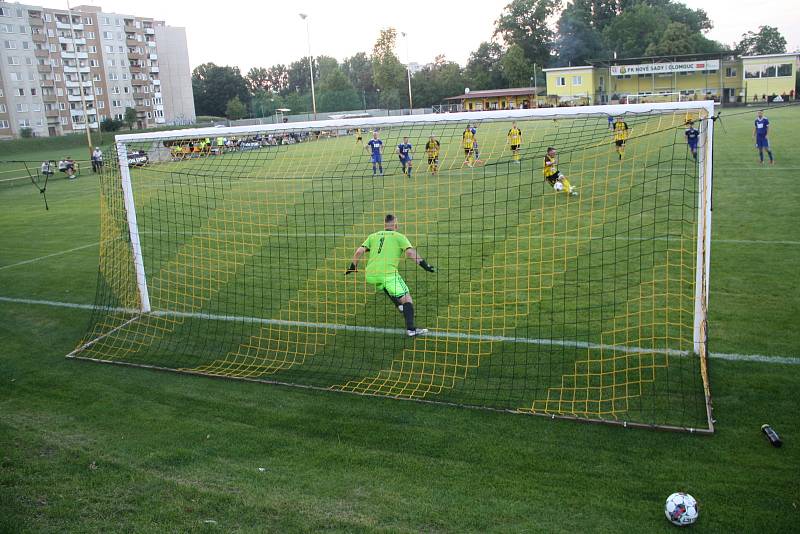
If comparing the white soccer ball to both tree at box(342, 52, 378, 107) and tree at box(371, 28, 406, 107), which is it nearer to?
tree at box(371, 28, 406, 107)

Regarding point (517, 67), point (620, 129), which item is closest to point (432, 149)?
point (620, 129)

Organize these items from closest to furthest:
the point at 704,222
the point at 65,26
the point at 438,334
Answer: the point at 704,222, the point at 438,334, the point at 65,26

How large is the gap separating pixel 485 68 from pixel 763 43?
47.1 meters

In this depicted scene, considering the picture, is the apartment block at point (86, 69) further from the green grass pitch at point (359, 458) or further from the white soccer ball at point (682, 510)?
the white soccer ball at point (682, 510)

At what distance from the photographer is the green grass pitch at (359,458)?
4965 mm

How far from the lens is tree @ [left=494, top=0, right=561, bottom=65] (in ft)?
301

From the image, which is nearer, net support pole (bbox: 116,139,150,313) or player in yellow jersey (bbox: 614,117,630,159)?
player in yellow jersey (bbox: 614,117,630,159)

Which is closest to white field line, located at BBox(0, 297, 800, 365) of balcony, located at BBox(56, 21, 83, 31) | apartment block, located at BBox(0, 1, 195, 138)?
apartment block, located at BBox(0, 1, 195, 138)

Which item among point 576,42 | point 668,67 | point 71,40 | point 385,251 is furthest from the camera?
point 576,42

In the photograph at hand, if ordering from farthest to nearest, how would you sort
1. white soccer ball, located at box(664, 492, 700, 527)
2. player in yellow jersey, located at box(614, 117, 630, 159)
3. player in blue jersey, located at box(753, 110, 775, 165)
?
player in blue jersey, located at box(753, 110, 775, 165)
player in yellow jersey, located at box(614, 117, 630, 159)
white soccer ball, located at box(664, 492, 700, 527)

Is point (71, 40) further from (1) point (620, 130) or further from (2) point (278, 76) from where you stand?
(1) point (620, 130)

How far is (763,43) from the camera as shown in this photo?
104m

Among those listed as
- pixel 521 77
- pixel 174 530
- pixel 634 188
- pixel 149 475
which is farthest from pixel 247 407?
pixel 521 77

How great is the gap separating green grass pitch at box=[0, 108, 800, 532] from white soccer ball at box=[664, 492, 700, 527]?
0.35 feet
